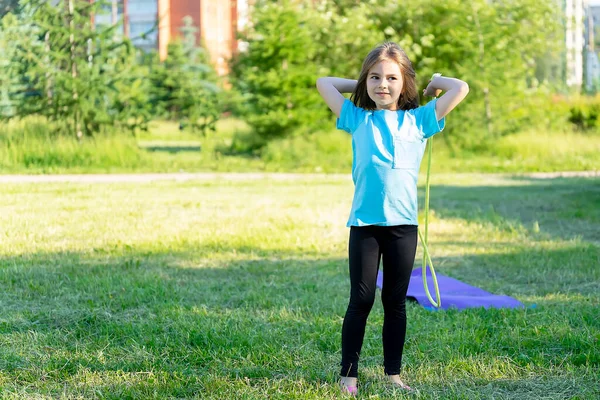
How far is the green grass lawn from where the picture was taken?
375 centimetres

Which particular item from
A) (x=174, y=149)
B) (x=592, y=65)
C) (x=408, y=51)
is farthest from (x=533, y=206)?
(x=592, y=65)

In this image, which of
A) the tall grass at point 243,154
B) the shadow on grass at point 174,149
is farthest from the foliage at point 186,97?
the shadow on grass at point 174,149

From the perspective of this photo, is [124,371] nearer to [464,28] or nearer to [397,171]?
[397,171]

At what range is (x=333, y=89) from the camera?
12.3 feet

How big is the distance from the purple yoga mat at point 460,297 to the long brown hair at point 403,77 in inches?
71.9

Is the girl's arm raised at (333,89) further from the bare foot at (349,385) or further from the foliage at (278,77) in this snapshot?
the foliage at (278,77)

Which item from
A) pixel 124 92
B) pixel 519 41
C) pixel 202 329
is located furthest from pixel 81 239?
pixel 519 41

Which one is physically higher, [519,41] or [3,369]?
[519,41]

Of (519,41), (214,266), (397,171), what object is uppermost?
(519,41)

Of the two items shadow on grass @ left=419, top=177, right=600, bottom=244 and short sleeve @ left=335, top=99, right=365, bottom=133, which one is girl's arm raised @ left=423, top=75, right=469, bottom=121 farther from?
shadow on grass @ left=419, top=177, right=600, bottom=244

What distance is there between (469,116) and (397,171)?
44.3 feet

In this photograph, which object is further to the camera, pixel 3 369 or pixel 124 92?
pixel 124 92

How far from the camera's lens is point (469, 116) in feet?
54.5

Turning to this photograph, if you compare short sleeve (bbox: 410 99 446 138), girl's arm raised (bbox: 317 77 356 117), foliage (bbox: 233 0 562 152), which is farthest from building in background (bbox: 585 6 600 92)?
short sleeve (bbox: 410 99 446 138)
